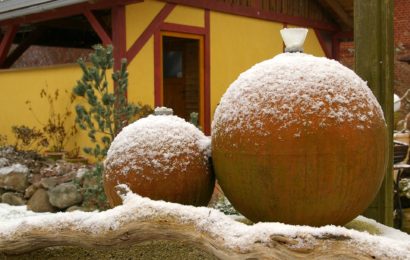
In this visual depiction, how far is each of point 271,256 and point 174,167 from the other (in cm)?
92

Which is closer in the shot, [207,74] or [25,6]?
[25,6]

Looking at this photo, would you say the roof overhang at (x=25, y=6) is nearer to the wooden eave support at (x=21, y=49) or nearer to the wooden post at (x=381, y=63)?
the wooden eave support at (x=21, y=49)

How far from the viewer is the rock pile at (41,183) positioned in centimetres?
725

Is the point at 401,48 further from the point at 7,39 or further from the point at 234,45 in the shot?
the point at 7,39

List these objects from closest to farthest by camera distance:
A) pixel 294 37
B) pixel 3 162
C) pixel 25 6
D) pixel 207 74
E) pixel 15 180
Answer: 1. pixel 294 37
2. pixel 15 180
3. pixel 3 162
4. pixel 25 6
5. pixel 207 74

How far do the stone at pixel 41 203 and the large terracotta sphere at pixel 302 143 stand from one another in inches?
197

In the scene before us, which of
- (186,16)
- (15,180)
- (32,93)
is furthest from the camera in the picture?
(32,93)

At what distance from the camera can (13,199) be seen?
7.89 m

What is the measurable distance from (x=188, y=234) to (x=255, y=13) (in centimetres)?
839

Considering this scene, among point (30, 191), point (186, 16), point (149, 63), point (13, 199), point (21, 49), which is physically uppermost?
point (186, 16)

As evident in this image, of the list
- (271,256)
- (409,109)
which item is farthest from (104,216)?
(409,109)

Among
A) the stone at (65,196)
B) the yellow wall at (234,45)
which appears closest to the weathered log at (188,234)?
the stone at (65,196)

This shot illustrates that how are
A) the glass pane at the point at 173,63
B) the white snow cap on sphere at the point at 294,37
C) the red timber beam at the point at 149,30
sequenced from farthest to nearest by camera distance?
the glass pane at the point at 173,63 < the red timber beam at the point at 149,30 < the white snow cap on sphere at the point at 294,37

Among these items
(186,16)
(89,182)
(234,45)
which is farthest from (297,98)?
(234,45)
